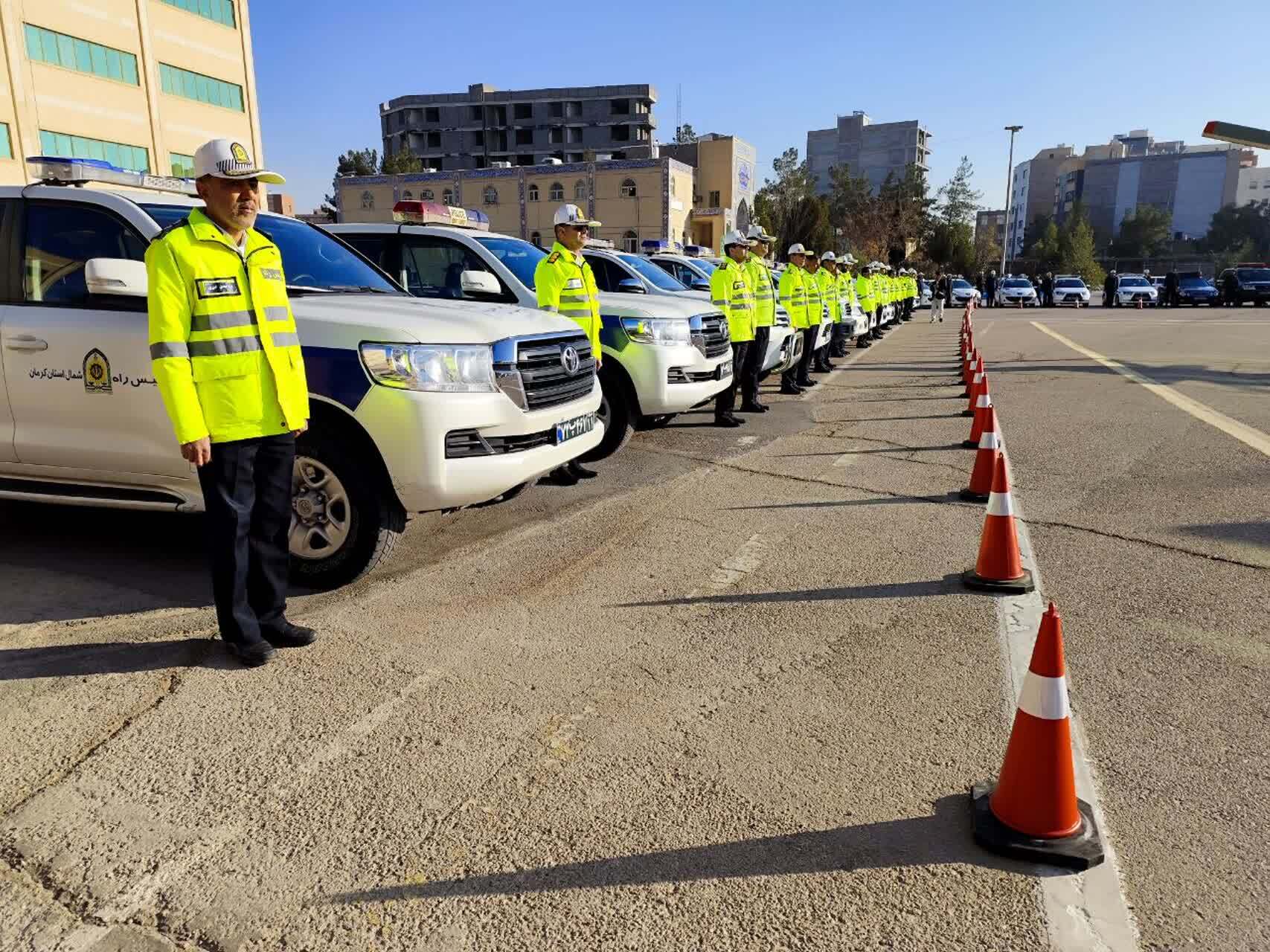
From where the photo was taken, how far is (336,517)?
4.43 meters

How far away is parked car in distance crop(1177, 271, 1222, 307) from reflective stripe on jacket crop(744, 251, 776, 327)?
40206 millimetres

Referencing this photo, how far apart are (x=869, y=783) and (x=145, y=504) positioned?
3695mm

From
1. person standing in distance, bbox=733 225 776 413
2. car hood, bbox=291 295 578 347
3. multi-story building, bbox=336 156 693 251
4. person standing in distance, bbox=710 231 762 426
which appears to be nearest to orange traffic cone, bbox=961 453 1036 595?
car hood, bbox=291 295 578 347

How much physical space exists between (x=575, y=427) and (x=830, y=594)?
1.69 metres

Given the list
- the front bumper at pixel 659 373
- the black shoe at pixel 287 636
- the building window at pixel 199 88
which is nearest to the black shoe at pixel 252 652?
the black shoe at pixel 287 636

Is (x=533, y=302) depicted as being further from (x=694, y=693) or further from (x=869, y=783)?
(x=869, y=783)

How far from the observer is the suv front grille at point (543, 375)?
468cm

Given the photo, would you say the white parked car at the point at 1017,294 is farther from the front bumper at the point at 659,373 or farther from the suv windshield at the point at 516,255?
the suv windshield at the point at 516,255

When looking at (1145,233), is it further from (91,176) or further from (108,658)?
(108,658)

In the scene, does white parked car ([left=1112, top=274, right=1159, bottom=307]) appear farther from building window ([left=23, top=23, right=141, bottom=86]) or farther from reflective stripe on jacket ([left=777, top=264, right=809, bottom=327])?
building window ([left=23, top=23, right=141, bottom=86])

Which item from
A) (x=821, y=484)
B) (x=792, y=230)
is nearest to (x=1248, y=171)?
(x=792, y=230)

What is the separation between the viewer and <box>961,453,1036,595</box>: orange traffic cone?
457cm

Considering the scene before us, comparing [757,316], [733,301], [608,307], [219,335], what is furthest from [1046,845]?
[757,316]

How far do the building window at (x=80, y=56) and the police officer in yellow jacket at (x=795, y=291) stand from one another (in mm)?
33856
